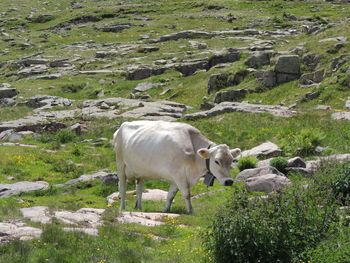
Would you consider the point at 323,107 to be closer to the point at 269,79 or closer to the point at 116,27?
the point at 269,79

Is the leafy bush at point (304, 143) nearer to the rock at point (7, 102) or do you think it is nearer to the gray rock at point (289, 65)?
the gray rock at point (289, 65)

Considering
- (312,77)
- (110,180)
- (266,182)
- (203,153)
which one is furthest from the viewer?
(312,77)

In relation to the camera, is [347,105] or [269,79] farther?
[269,79]

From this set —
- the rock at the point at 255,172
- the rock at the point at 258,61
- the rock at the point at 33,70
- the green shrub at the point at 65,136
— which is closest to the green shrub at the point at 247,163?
the rock at the point at 255,172

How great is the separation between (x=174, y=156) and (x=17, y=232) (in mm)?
6211

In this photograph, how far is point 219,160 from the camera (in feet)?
50.8

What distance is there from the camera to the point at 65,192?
22953 millimetres

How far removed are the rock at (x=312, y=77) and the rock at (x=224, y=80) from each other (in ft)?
22.5

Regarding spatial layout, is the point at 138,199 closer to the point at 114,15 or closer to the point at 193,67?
the point at 193,67

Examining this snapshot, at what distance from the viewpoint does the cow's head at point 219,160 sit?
1548 centimetres

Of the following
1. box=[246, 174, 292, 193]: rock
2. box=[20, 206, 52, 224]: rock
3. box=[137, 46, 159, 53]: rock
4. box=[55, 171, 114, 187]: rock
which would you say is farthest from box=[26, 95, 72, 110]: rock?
box=[20, 206, 52, 224]: rock

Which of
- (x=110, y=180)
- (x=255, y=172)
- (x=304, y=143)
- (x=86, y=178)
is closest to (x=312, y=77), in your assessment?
(x=304, y=143)

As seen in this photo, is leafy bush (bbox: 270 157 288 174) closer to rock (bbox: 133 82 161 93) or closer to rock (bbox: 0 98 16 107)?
rock (bbox: 133 82 161 93)

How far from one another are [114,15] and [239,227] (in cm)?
12639
